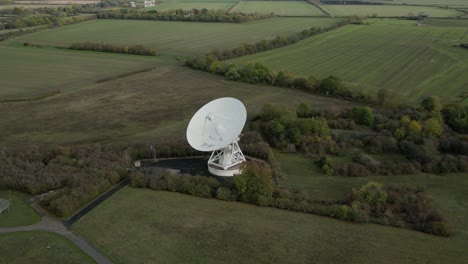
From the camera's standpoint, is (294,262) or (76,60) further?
(76,60)

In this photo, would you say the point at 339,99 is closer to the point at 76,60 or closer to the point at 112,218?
the point at 112,218

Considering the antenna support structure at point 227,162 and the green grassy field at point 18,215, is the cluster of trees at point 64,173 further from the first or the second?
the antenna support structure at point 227,162

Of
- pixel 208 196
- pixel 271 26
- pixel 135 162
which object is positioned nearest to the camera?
pixel 208 196

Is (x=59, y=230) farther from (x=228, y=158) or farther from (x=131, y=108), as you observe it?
(x=131, y=108)

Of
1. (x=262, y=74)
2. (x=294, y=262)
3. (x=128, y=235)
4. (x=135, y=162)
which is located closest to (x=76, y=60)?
(x=262, y=74)

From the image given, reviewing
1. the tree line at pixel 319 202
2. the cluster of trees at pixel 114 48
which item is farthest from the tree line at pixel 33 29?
the tree line at pixel 319 202

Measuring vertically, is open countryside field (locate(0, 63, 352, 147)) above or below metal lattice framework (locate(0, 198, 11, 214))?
above

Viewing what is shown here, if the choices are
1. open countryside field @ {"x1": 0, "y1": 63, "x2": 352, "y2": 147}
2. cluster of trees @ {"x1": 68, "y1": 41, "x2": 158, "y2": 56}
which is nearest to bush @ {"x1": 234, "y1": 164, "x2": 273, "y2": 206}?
open countryside field @ {"x1": 0, "y1": 63, "x2": 352, "y2": 147}

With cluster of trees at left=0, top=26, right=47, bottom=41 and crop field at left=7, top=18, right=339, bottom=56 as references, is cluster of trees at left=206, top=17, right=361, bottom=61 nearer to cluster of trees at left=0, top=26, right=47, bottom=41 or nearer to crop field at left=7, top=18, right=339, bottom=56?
crop field at left=7, top=18, right=339, bottom=56

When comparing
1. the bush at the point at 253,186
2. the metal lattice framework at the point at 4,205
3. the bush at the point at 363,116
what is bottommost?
the metal lattice framework at the point at 4,205
